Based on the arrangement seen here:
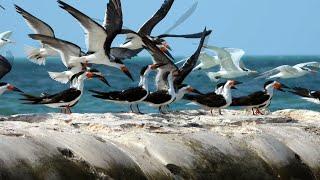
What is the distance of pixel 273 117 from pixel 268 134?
1401 mm

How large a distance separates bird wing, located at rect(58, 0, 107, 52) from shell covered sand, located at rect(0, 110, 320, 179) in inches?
91.9

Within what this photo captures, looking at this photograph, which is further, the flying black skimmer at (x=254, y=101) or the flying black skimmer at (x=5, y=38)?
the flying black skimmer at (x=5, y=38)

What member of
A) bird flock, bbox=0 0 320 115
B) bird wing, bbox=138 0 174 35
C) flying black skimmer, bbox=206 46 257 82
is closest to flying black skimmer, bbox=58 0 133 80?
bird flock, bbox=0 0 320 115

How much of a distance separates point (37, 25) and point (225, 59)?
6.65m

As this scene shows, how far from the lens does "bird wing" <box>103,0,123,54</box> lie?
45.9 ft

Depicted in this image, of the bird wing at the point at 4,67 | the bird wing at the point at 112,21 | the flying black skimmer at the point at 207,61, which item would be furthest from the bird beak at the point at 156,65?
the flying black skimmer at the point at 207,61

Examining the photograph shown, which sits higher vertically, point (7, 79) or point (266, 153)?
point (266, 153)

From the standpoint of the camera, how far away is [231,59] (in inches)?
851

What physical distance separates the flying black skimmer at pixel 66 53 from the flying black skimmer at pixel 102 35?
0.37ft

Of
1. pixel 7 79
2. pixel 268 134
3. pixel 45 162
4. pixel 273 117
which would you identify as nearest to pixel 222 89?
pixel 273 117

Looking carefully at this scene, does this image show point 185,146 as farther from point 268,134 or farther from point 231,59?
point 231,59

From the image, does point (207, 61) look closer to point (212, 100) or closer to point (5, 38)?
point (5, 38)

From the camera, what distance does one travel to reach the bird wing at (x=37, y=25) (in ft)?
51.9

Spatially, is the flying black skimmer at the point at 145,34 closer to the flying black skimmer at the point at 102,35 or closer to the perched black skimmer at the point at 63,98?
the flying black skimmer at the point at 102,35
